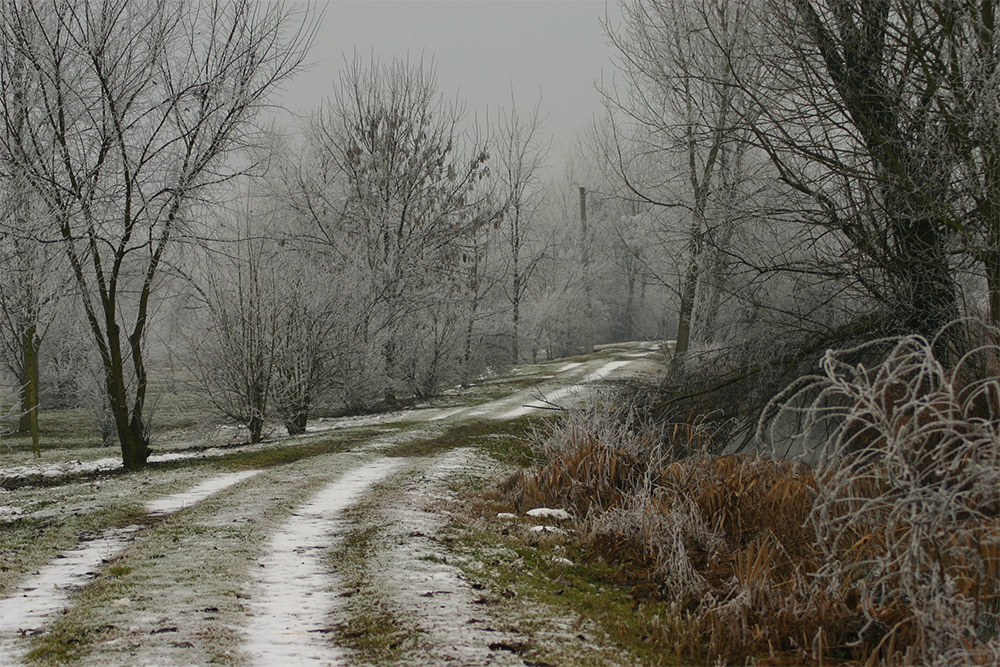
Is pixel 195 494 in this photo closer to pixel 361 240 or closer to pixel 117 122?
pixel 117 122

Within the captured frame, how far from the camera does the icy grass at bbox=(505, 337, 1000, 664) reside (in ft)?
13.1

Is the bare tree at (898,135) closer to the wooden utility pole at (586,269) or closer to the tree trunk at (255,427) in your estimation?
the tree trunk at (255,427)

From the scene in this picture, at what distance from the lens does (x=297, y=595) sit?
5.15 meters

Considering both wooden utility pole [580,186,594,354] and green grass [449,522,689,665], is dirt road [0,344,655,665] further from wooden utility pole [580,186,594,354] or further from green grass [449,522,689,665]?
wooden utility pole [580,186,594,354]

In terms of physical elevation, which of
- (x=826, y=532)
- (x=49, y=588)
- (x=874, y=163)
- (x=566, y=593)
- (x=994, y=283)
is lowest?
(x=566, y=593)

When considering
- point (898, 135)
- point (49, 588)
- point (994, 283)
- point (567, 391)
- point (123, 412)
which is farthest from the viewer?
point (567, 391)

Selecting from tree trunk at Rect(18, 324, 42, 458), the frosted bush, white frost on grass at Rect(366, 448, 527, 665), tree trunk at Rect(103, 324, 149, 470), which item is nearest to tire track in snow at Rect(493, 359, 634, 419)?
white frost on grass at Rect(366, 448, 527, 665)

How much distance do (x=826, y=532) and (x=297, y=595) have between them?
371 centimetres

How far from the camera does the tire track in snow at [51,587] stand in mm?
4297

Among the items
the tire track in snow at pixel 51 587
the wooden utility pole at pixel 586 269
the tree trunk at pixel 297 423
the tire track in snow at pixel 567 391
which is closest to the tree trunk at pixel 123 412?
the tree trunk at pixel 297 423

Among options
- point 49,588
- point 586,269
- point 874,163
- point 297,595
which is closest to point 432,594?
point 297,595

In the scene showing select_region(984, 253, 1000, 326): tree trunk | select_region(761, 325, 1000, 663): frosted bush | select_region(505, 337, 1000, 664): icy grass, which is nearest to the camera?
select_region(761, 325, 1000, 663): frosted bush

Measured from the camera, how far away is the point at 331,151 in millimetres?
23688

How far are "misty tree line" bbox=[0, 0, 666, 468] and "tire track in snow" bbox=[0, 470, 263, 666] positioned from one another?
537 cm
